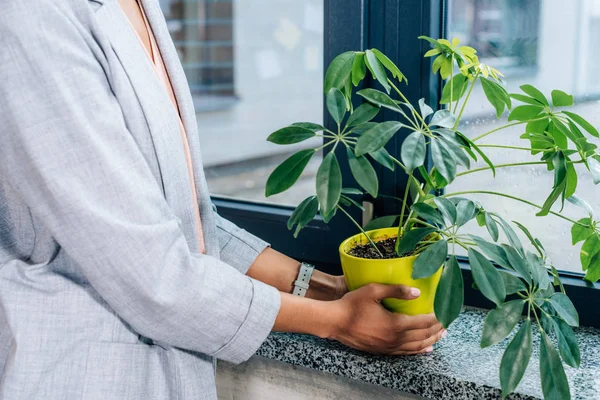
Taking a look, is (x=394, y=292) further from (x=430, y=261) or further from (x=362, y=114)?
(x=362, y=114)

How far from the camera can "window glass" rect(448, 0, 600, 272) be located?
3.65 feet

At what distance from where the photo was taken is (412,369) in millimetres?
1024

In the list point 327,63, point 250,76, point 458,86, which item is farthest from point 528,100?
point 250,76

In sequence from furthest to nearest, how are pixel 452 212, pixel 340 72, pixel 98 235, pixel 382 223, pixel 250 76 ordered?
pixel 250 76, pixel 382 223, pixel 340 72, pixel 452 212, pixel 98 235

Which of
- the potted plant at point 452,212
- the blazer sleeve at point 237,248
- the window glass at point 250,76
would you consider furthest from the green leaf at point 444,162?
the window glass at point 250,76

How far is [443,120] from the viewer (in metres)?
0.93

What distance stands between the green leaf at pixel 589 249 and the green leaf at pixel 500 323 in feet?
0.66

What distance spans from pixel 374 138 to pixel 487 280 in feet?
0.71

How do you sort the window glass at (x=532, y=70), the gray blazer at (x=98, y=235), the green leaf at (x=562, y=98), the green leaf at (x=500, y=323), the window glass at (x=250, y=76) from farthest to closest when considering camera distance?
the window glass at (x=250, y=76)
the window glass at (x=532, y=70)
the green leaf at (x=562, y=98)
the green leaf at (x=500, y=323)
the gray blazer at (x=98, y=235)

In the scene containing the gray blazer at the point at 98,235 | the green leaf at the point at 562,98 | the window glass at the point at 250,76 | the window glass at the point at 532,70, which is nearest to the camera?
the gray blazer at the point at 98,235

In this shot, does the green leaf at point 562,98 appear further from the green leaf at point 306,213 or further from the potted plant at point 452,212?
the green leaf at point 306,213

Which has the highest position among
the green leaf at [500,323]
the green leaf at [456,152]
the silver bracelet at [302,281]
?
the green leaf at [456,152]

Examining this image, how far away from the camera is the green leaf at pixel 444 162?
0.84 meters

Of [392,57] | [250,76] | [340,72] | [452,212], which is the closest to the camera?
[452,212]
